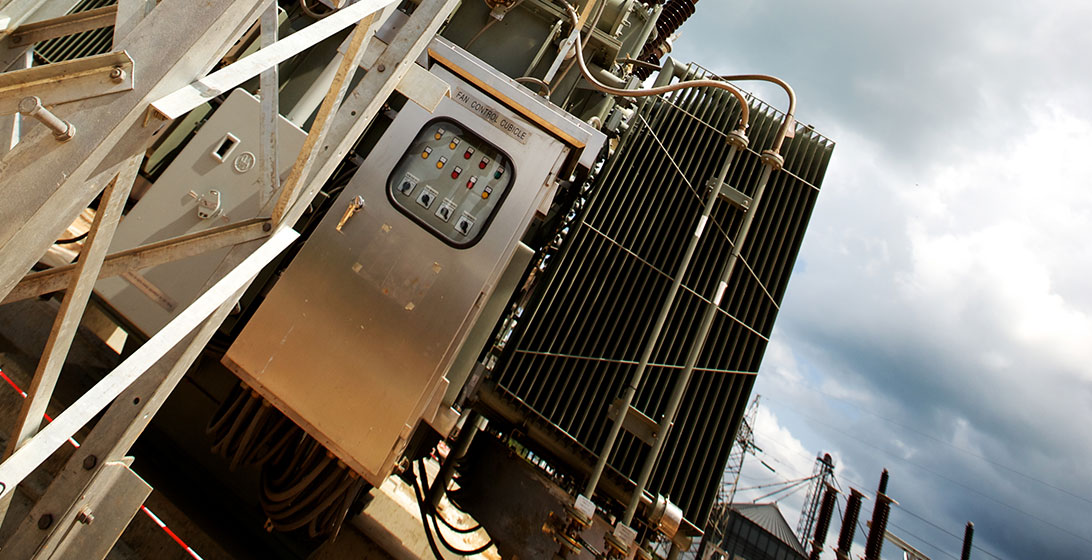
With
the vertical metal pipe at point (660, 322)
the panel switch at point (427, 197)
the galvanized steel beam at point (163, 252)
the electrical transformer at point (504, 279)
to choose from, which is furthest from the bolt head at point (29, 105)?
the vertical metal pipe at point (660, 322)

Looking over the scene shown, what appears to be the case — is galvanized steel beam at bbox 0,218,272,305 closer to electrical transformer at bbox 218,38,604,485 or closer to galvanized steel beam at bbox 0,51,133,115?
galvanized steel beam at bbox 0,51,133,115

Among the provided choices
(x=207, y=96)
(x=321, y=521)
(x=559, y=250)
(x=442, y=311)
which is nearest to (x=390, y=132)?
(x=442, y=311)

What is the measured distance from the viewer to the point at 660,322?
483 centimetres

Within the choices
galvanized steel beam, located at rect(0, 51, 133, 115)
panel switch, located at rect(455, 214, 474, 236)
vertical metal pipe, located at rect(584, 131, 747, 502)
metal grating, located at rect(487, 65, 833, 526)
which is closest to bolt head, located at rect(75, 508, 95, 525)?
galvanized steel beam, located at rect(0, 51, 133, 115)

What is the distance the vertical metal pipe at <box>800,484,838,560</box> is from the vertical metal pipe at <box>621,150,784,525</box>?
13.6 m

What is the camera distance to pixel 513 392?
4746 mm

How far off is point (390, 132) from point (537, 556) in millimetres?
3885

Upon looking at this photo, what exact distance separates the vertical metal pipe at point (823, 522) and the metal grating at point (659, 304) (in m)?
13.2

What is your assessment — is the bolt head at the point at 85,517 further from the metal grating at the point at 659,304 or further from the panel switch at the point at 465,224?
the metal grating at the point at 659,304

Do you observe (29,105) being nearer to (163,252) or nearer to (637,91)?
(163,252)

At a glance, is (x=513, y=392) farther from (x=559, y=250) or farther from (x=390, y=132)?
(x=390, y=132)

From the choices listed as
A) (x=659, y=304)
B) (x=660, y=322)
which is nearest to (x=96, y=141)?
(x=660, y=322)

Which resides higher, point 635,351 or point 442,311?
point 635,351

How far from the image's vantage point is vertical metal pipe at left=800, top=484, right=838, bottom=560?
1516cm
